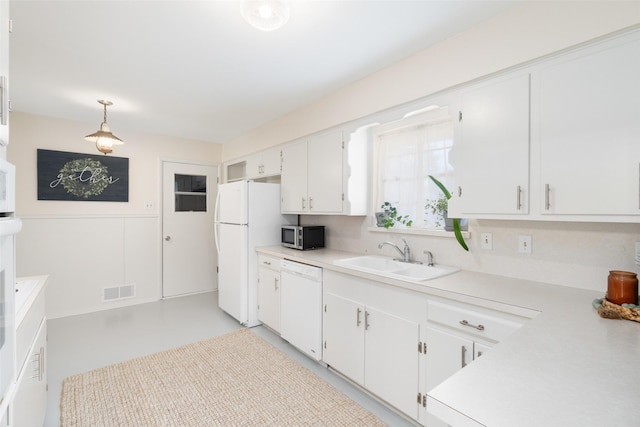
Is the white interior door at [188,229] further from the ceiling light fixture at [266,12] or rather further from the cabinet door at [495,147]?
the cabinet door at [495,147]

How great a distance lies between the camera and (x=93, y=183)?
3941 mm

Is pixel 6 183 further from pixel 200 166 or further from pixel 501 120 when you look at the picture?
pixel 200 166

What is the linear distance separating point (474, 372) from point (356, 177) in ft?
7.03

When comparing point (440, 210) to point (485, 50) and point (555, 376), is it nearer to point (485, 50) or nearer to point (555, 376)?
point (485, 50)

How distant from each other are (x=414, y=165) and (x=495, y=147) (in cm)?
91

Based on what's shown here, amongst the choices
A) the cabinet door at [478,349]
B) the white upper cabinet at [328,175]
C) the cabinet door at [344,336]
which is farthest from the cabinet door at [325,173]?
the cabinet door at [478,349]

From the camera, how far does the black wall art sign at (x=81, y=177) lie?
3621 mm

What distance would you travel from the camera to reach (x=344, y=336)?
2.27 metres

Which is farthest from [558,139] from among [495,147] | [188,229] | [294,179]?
[188,229]

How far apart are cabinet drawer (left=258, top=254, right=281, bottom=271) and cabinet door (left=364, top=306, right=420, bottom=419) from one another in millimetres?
1264

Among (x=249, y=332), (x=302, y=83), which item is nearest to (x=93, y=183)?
(x=249, y=332)

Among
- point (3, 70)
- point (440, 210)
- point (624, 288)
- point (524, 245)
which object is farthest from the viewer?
point (440, 210)

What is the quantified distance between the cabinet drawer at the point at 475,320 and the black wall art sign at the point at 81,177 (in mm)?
4308

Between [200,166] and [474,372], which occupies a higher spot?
[200,166]
